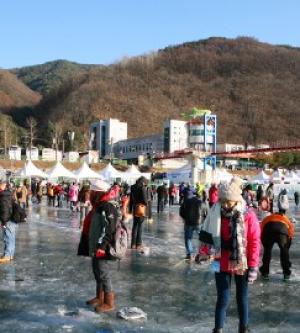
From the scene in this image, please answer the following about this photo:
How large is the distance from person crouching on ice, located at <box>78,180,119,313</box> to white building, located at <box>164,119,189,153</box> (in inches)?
4317

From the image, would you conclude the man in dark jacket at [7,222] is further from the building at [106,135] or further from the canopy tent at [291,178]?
the building at [106,135]

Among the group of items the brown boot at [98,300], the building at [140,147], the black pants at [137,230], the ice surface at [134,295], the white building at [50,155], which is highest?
the building at [140,147]

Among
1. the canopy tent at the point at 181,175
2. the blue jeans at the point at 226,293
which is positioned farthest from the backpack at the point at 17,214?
the canopy tent at the point at 181,175

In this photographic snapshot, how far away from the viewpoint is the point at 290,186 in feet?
136

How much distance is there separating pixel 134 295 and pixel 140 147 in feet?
373

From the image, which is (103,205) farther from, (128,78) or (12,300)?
Result: (128,78)

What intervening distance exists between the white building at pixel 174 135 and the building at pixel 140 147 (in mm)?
2207

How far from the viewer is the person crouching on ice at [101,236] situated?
222 inches

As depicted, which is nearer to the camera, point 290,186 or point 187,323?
point 187,323

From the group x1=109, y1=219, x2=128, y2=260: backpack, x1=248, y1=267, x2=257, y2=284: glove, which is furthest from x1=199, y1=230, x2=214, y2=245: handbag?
x1=109, y1=219, x2=128, y2=260: backpack

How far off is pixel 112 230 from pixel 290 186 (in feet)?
123

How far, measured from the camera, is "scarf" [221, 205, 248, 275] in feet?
15.1

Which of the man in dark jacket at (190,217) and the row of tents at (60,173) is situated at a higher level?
the row of tents at (60,173)

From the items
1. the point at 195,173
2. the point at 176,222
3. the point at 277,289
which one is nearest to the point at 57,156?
the point at 195,173
